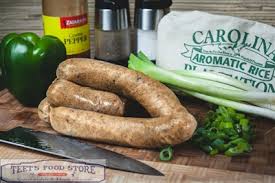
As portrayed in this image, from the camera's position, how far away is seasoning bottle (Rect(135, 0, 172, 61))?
1.40 metres

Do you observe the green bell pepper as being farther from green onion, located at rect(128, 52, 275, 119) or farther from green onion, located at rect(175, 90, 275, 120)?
green onion, located at rect(175, 90, 275, 120)

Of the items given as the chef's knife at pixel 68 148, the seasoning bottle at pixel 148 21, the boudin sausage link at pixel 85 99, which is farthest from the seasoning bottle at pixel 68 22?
the chef's knife at pixel 68 148

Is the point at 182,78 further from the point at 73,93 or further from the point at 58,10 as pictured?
the point at 58,10

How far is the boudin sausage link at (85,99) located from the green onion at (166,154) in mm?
167

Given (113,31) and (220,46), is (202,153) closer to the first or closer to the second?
(220,46)

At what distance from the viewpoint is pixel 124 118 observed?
3.58ft

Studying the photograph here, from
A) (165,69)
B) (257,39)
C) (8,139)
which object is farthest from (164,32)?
(8,139)

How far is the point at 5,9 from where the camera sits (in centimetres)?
165

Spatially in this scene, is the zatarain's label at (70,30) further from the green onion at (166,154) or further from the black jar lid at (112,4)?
the green onion at (166,154)

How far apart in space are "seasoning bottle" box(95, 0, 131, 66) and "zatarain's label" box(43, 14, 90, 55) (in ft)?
0.15

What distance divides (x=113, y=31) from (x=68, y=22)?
13 cm

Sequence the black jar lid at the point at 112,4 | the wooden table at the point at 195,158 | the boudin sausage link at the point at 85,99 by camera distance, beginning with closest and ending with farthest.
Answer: the wooden table at the point at 195,158, the boudin sausage link at the point at 85,99, the black jar lid at the point at 112,4

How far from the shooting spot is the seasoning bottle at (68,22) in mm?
1396

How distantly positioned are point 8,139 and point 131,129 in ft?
0.90
